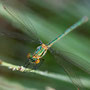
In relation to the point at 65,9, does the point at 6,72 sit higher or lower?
lower

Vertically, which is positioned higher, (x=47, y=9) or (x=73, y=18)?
(x=47, y=9)

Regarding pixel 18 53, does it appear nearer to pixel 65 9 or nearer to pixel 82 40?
pixel 82 40

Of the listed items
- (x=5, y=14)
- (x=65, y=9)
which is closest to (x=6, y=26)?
(x=5, y=14)

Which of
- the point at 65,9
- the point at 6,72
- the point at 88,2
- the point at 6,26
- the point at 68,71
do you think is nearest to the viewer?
the point at 68,71

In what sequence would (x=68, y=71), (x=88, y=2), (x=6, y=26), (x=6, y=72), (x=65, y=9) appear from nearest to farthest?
(x=68, y=71) → (x=6, y=72) → (x=6, y=26) → (x=65, y=9) → (x=88, y=2)

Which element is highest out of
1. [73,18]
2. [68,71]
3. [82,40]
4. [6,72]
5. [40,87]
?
[73,18]

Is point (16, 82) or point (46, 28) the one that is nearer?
point (16, 82)

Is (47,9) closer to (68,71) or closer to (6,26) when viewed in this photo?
(6,26)

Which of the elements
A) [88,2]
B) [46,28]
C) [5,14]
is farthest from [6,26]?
[88,2]

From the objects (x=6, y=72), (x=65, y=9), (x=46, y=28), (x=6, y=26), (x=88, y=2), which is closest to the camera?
(x=6, y=72)
